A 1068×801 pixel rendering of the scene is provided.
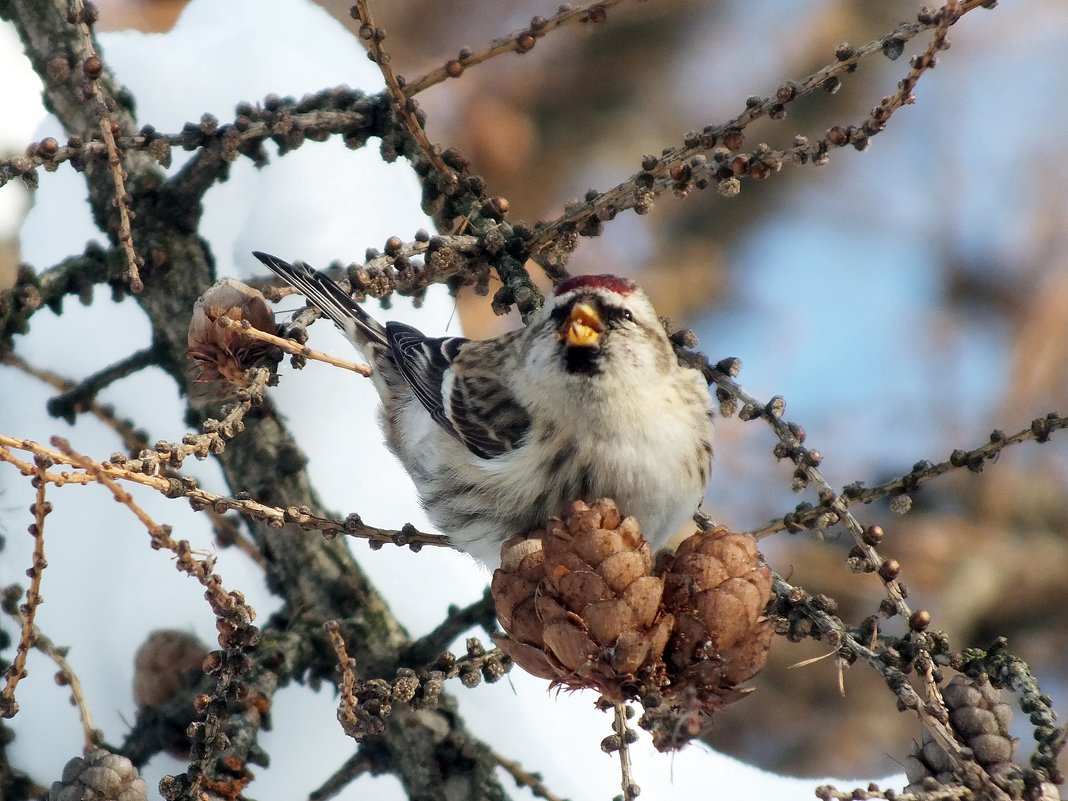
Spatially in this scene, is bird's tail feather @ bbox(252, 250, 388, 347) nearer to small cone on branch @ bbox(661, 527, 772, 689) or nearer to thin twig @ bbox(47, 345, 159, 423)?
Result: thin twig @ bbox(47, 345, 159, 423)

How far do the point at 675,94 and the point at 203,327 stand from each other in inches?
89.2

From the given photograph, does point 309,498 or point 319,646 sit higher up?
point 309,498

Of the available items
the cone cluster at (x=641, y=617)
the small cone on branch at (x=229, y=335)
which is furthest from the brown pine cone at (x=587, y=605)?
the small cone on branch at (x=229, y=335)

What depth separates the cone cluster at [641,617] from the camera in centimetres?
88

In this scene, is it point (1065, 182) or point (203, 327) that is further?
point (1065, 182)

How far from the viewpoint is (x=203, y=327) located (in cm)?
110

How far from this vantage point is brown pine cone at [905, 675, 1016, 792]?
0.87 meters

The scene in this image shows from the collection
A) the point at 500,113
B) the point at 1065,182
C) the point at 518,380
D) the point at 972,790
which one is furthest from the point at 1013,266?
the point at 972,790

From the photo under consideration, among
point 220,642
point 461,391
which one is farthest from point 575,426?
point 220,642

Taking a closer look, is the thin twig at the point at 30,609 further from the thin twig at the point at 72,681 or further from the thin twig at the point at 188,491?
the thin twig at the point at 72,681

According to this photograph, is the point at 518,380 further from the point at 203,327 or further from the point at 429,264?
the point at 203,327

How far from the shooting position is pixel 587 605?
892mm

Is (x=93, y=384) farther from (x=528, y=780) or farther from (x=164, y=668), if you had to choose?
(x=528, y=780)

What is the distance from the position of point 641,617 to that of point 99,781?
483 millimetres
